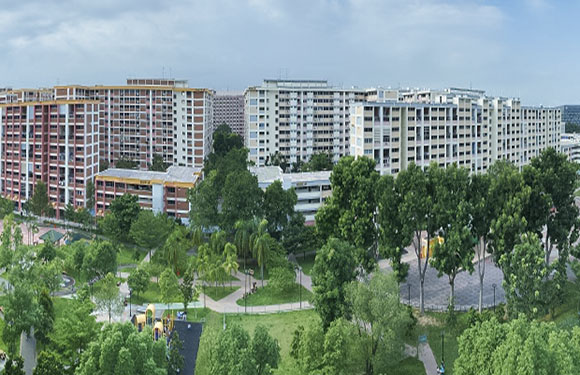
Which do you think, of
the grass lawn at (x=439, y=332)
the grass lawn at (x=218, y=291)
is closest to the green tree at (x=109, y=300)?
the grass lawn at (x=218, y=291)

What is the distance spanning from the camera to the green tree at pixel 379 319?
914 inches

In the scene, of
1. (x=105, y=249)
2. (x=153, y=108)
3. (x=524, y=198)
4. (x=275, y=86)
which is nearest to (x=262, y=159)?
(x=275, y=86)

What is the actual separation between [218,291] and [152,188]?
59.5 feet

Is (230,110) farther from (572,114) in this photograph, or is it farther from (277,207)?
(572,114)

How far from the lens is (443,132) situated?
52375mm

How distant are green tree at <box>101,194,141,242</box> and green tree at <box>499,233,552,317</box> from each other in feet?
99.3

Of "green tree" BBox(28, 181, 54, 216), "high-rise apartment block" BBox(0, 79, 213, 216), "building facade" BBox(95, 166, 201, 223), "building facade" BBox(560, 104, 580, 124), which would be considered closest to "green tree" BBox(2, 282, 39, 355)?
"building facade" BBox(95, 166, 201, 223)

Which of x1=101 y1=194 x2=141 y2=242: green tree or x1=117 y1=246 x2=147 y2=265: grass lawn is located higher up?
x1=101 y1=194 x2=141 y2=242: green tree

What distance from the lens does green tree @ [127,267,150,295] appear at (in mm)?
32812

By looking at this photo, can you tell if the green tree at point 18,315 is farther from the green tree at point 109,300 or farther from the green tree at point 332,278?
the green tree at point 332,278

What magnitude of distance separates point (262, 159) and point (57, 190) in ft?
88.7

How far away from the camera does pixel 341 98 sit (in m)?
77.0

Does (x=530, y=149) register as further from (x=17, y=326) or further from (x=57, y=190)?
(x=17, y=326)

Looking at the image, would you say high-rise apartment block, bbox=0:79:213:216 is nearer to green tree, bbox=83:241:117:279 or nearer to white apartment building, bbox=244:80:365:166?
white apartment building, bbox=244:80:365:166
